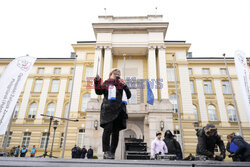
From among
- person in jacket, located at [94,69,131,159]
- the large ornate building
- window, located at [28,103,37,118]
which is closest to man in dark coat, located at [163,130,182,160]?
person in jacket, located at [94,69,131,159]

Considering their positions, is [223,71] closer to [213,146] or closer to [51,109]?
[213,146]

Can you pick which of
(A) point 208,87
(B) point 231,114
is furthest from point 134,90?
(B) point 231,114

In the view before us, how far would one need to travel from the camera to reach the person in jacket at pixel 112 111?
3537mm

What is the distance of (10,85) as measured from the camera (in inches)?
391

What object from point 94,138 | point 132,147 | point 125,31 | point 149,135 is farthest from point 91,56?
point 132,147

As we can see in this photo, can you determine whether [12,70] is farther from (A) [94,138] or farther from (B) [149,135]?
(B) [149,135]

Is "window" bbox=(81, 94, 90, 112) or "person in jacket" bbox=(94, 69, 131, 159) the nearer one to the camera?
"person in jacket" bbox=(94, 69, 131, 159)

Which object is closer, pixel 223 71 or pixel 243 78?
pixel 243 78

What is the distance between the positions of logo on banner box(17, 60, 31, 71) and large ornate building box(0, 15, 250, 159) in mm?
6825

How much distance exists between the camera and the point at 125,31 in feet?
68.8

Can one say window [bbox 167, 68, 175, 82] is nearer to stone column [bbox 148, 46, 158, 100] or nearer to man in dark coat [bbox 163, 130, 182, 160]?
stone column [bbox 148, 46, 158, 100]

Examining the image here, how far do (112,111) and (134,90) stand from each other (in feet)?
52.5

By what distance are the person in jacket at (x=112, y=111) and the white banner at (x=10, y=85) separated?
7.92 m

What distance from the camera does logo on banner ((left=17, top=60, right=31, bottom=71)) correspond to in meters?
10.7
